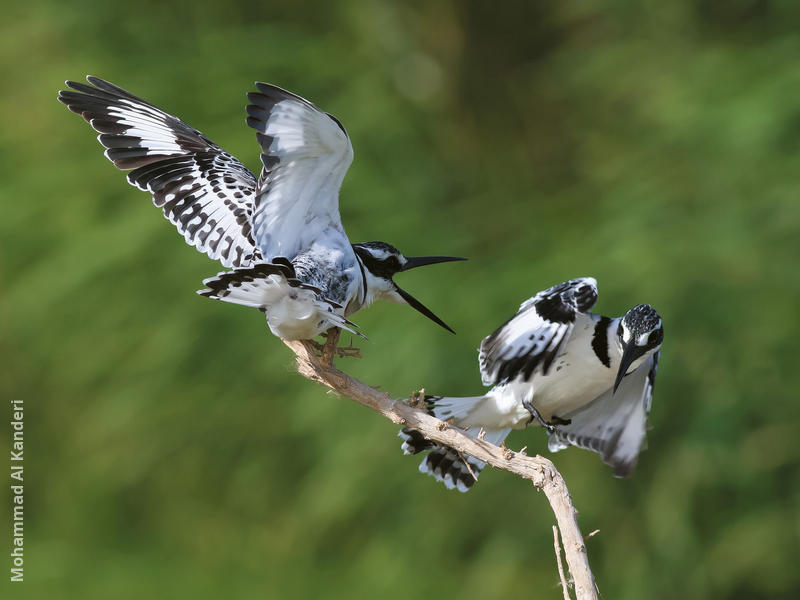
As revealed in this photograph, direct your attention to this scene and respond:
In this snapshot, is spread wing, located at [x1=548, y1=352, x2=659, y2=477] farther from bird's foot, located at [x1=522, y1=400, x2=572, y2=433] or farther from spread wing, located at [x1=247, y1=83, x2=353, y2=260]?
spread wing, located at [x1=247, y1=83, x2=353, y2=260]

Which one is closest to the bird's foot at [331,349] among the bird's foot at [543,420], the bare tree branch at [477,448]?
the bare tree branch at [477,448]

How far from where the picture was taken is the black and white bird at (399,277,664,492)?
126 cm

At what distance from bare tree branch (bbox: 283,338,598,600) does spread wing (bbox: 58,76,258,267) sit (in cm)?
23

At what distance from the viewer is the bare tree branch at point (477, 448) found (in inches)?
38.6

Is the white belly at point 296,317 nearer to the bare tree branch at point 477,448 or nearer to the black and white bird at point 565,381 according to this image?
the bare tree branch at point 477,448

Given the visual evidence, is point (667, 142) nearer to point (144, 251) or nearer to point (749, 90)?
point (749, 90)

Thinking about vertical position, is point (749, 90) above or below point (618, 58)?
below

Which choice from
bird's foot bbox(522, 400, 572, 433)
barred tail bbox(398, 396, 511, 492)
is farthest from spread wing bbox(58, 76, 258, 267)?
bird's foot bbox(522, 400, 572, 433)

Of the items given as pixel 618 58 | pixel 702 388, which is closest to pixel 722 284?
pixel 702 388

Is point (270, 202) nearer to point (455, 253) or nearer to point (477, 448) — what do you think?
point (477, 448)

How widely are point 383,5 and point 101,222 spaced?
1326 mm

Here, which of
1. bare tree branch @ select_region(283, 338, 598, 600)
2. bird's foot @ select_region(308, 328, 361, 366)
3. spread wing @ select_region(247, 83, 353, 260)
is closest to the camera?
bare tree branch @ select_region(283, 338, 598, 600)

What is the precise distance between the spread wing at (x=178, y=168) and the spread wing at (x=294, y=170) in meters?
0.09

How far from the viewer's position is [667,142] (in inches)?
121
